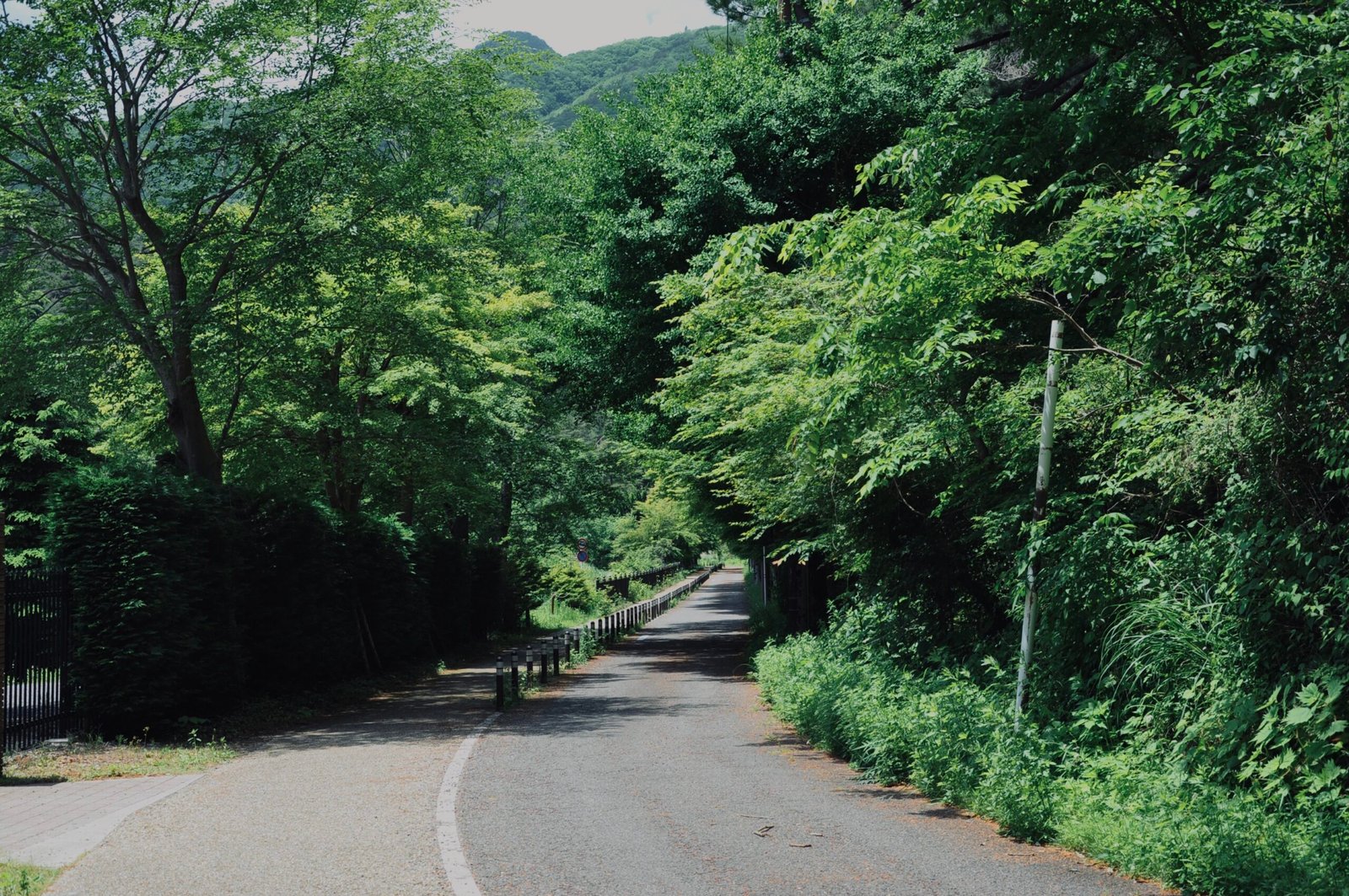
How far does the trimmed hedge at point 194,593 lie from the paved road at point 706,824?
4.13 m

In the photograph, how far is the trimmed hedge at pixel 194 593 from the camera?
1380 cm

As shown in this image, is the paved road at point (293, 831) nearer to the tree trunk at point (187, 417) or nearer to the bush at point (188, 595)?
the bush at point (188, 595)

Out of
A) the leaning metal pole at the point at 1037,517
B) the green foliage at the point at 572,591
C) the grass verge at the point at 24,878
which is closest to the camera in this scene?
the grass verge at the point at 24,878

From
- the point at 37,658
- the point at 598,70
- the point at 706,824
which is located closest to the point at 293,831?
the point at 706,824

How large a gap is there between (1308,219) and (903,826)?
4892mm

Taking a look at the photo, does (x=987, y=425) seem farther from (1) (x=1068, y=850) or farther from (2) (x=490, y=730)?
(2) (x=490, y=730)

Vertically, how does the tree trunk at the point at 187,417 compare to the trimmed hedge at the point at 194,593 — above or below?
above

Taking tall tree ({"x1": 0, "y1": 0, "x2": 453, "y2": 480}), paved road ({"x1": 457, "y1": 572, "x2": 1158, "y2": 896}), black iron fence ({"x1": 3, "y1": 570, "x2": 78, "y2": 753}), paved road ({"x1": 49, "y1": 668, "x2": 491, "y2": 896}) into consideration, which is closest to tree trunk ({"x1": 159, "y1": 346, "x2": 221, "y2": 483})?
tall tree ({"x1": 0, "y1": 0, "x2": 453, "y2": 480})

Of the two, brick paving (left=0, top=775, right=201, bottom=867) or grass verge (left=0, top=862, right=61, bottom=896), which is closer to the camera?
grass verge (left=0, top=862, right=61, bottom=896)

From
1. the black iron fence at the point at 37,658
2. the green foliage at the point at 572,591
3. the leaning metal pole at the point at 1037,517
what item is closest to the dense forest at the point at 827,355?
the leaning metal pole at the point at 1037,517

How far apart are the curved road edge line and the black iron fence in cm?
469

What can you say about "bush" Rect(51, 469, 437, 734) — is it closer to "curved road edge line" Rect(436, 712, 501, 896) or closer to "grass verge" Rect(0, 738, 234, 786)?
"grass verge" Rect(0, 738, 234, 786)

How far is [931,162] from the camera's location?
36.6 ft

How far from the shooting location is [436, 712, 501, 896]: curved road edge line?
680cm
